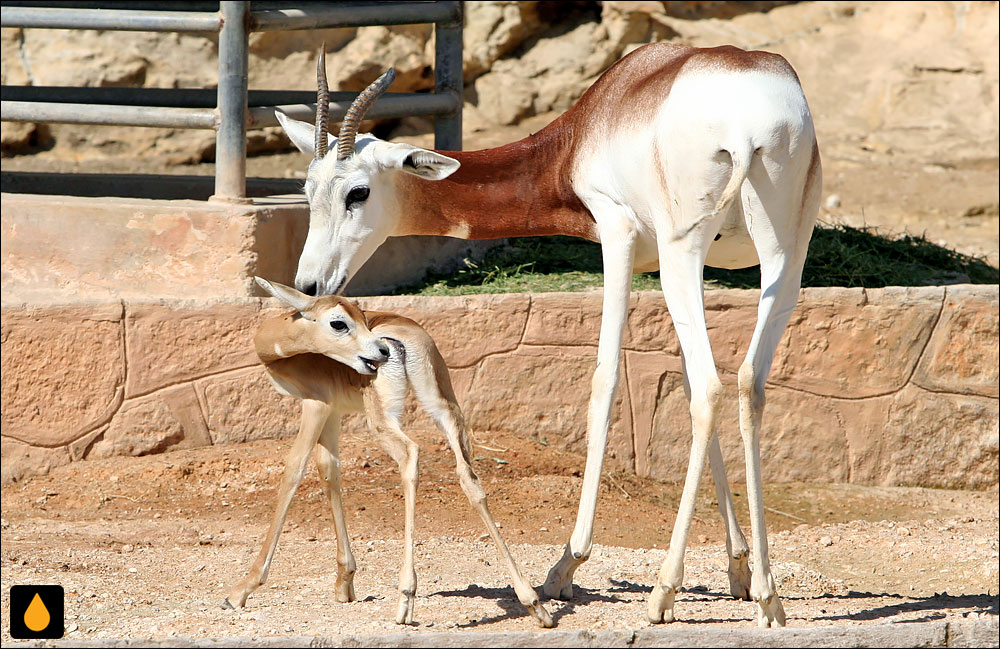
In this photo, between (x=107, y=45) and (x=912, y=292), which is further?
(x=107, y=45)

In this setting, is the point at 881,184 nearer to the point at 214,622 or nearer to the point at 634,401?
the point at 634,401

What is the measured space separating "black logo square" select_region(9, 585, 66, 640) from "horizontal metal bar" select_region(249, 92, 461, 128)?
3.02 m

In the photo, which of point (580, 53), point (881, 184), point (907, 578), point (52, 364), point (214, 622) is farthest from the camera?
point (580, 53)

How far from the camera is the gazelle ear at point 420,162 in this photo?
4.84 meters

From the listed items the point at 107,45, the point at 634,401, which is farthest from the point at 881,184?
the point at 107,45

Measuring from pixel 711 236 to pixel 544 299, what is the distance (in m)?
2.16

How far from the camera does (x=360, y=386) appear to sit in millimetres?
4625

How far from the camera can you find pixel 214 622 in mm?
4480

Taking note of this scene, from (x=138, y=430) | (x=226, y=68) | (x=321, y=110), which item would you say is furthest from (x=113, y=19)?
(x=321, y=110)

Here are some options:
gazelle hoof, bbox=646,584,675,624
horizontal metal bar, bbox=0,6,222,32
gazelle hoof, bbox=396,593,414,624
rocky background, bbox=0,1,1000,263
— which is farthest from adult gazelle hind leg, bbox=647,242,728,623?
rocky background, bbox=0,1,1000,263

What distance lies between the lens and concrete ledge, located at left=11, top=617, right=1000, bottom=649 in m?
3.77

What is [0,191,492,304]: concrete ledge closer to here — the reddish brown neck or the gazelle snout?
the reddish brown neck

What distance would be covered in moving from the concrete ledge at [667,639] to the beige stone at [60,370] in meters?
2.86

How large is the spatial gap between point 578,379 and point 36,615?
3222mm
